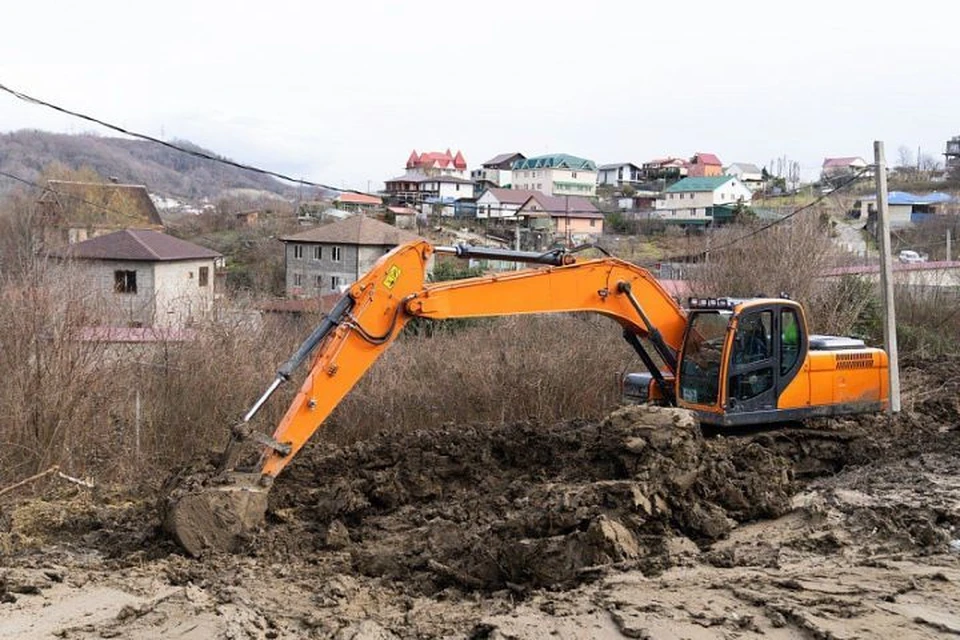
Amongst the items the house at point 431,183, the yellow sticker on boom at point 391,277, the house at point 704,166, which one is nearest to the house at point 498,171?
the house at point 431,183

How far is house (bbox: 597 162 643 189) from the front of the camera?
98.8 m

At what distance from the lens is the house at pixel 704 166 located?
321 ft

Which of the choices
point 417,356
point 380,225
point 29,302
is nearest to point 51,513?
point 29,302

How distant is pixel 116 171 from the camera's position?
11225cm

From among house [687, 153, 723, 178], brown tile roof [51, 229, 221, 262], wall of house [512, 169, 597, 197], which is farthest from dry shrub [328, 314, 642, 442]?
house [687, 153, 723, 178]

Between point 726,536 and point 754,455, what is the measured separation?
1.84m

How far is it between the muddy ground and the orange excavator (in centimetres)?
42

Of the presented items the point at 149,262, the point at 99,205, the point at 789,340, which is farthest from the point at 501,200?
the point at 789,340

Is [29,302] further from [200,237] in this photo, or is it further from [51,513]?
[200,237]

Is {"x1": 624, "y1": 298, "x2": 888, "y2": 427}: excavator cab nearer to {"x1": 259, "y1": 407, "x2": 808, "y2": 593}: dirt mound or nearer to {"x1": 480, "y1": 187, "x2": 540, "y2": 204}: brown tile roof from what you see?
{"x1": 259, "y1": 407, "x2": 808, "y2": 593}: dirt mound

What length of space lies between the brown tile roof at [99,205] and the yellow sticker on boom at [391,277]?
4068 cm

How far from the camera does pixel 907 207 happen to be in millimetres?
59688

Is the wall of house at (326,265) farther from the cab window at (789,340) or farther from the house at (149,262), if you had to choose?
the cab window at (789,340)

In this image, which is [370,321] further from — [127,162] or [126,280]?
[127,162]
